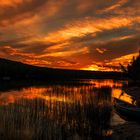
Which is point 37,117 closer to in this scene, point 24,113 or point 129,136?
point 24,113

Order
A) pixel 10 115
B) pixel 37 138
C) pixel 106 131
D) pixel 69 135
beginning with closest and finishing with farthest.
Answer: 1. pixel 37 138
2. pixel 69 135
3. pixel 106 131
4. pixel 10 115

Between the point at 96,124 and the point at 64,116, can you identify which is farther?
the point at 64,116

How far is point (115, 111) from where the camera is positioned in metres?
43.1

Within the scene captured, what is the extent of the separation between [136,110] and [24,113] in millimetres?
15186

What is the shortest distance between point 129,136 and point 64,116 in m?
11.1

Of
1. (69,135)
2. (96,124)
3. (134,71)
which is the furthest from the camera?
(134,71)

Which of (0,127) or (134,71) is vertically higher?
(134,71)

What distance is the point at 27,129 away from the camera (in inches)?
1064

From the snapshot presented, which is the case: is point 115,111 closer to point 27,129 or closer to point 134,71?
point 27,129

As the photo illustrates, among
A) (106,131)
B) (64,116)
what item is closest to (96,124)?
(106,131)

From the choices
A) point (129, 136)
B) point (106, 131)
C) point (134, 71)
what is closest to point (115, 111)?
point (106, 131)

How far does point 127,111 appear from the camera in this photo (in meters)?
37.8

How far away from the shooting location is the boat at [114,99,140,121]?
117 ft

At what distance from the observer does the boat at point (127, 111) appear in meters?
35.7
